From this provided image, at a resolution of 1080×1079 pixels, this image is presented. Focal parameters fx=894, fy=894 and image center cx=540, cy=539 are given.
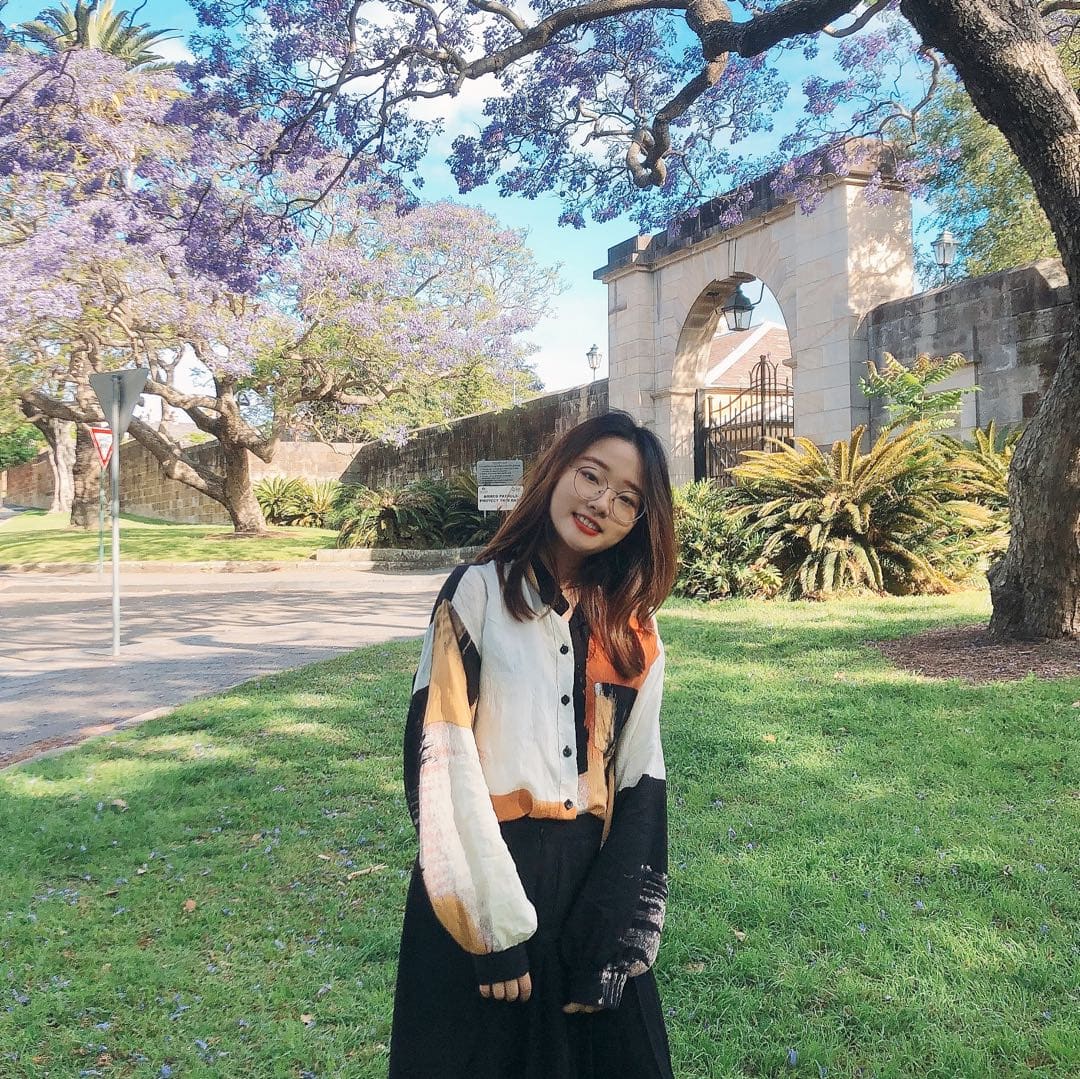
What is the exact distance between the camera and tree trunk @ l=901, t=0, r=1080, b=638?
15.8 feet

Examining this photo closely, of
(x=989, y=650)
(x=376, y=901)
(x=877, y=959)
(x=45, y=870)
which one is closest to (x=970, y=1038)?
(x=877, y=959)

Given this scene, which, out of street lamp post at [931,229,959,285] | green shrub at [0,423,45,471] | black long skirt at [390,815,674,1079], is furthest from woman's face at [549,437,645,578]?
green shrub at [0,423,45,471]

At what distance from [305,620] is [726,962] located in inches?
327

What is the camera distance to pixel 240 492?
784 inches

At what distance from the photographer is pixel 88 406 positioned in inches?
718

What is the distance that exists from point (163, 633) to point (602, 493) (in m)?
8.82

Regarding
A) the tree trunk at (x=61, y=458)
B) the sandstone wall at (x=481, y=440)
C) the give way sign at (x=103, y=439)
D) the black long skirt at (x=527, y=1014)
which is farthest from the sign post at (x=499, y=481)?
the tree trunk at (x=61, y=458)

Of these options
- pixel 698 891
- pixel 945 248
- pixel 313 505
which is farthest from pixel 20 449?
pixel 698 891

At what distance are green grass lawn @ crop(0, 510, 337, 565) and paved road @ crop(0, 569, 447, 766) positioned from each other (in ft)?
4.66

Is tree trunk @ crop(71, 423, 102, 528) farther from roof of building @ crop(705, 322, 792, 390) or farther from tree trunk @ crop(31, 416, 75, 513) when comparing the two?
roof of building @ crop(705, 322, 792, 390)

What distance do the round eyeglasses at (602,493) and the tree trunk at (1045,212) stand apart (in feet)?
14.9

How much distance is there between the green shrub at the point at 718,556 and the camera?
30.1 ft

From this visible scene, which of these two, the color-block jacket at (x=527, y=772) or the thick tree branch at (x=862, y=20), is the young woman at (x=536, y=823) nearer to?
the color-block jacket at (x=527, y=772)

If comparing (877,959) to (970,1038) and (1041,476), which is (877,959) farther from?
(1041,476)
